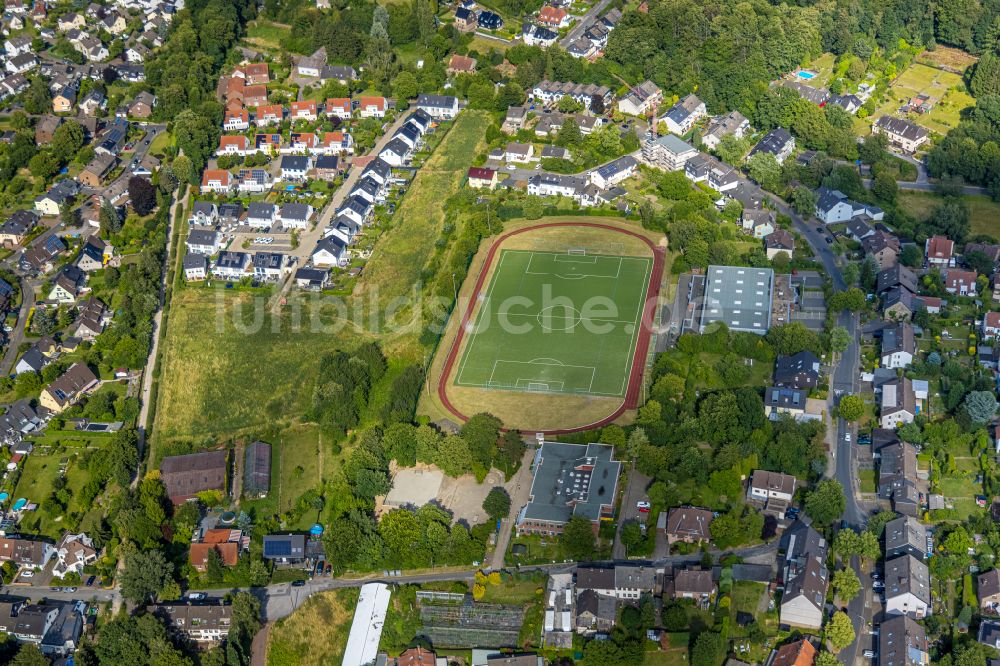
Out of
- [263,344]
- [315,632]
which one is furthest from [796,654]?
[263,344]

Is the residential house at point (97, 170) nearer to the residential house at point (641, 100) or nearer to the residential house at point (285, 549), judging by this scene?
the residential house at point (641, 100)

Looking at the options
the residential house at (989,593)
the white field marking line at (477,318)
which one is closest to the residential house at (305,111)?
the white field marking line at (477,318)

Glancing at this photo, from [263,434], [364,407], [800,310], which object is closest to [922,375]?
[800,310]

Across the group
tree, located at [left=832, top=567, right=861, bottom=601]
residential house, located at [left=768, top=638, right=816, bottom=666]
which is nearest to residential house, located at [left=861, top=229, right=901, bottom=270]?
tree, located at [left=832, top=567, right=861, bottom=601]

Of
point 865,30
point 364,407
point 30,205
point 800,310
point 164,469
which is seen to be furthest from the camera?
point 865,30

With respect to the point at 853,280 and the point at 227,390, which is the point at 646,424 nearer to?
the point at 853,280

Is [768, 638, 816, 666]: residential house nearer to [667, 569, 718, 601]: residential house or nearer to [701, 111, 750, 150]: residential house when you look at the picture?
[667, 569, 718, 601]: residential house

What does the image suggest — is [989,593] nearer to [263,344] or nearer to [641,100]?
[263,344]
